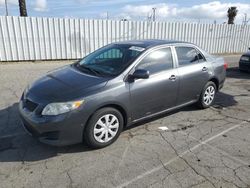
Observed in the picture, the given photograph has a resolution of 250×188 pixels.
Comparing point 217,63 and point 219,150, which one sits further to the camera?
point 217,63

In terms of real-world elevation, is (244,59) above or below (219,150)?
above

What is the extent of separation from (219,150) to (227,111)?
6.54 ft

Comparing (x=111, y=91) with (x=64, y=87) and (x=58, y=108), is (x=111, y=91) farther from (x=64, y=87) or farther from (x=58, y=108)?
(x=58, y=108)

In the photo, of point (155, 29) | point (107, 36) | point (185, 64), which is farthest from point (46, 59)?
point (185, 64)

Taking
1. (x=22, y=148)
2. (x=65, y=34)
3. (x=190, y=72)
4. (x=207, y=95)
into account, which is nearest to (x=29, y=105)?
(x=22, y=148)

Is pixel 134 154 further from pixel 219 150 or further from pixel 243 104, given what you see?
pixel 243 104

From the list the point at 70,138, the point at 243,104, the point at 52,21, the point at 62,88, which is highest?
the point at 52,21

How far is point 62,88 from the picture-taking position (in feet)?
11.4

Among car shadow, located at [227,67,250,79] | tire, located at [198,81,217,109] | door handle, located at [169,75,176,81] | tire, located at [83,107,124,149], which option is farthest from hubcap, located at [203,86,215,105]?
car shadow, located at [227,67,250,79]

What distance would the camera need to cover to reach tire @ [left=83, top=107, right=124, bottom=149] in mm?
3417

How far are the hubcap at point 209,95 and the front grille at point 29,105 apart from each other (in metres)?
3.71

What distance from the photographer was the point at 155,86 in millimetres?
4090

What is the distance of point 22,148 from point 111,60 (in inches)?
83.3

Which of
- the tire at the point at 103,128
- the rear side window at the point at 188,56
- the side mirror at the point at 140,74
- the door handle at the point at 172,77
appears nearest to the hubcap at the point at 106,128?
the tire at the point at 103,128
